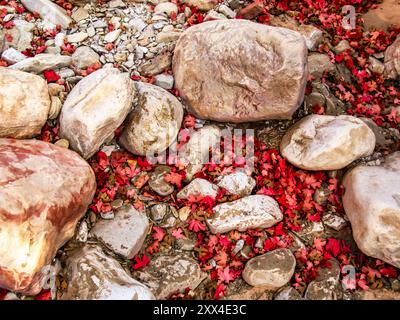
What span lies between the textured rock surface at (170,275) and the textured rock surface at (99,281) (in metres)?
0.36

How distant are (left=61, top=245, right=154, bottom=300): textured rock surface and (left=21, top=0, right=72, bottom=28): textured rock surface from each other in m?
4.63

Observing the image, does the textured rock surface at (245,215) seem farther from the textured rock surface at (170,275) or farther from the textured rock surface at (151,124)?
the textured rock surface at (151,124)

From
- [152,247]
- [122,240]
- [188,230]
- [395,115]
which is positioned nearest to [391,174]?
[395,115]

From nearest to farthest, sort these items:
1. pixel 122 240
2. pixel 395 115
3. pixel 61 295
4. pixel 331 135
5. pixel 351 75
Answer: pixel 61 295, pixel 122 240, pixel 331 135, pixel 395 115, pixel 351 75

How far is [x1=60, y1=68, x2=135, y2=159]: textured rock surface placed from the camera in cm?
542

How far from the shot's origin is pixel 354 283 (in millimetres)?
5457

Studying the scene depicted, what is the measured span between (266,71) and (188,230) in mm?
2755

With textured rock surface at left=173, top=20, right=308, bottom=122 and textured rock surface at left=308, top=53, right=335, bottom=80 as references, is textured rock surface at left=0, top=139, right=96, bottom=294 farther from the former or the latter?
textured rock surface at left=308, top=53, right=335, bottom=80

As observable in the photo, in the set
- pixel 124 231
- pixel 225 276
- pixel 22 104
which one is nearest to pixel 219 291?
pixel 225 276

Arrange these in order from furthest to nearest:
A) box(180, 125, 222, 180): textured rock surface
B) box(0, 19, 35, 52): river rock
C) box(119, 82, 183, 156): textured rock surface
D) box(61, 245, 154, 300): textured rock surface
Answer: box(0, 19, 35, 52): river rock, box(180, 125, 222, 180): textured rock surface, box(119, 82, 183, 156): textured rock surface, box(61, 245, 154, 300): textured rock surface

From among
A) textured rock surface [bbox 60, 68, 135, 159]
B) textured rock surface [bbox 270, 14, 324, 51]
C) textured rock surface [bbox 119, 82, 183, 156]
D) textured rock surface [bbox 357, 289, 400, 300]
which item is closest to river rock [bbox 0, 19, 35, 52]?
textured rock surface [bbox 60, 68, 135, 159]

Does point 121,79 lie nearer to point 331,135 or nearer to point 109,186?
point 109,186

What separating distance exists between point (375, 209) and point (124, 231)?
11.9 ft

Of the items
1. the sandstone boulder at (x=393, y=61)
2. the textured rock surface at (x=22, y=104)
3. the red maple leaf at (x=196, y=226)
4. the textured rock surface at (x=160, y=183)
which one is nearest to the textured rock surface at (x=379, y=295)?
the red maple leaf at (x=196, y=226)
